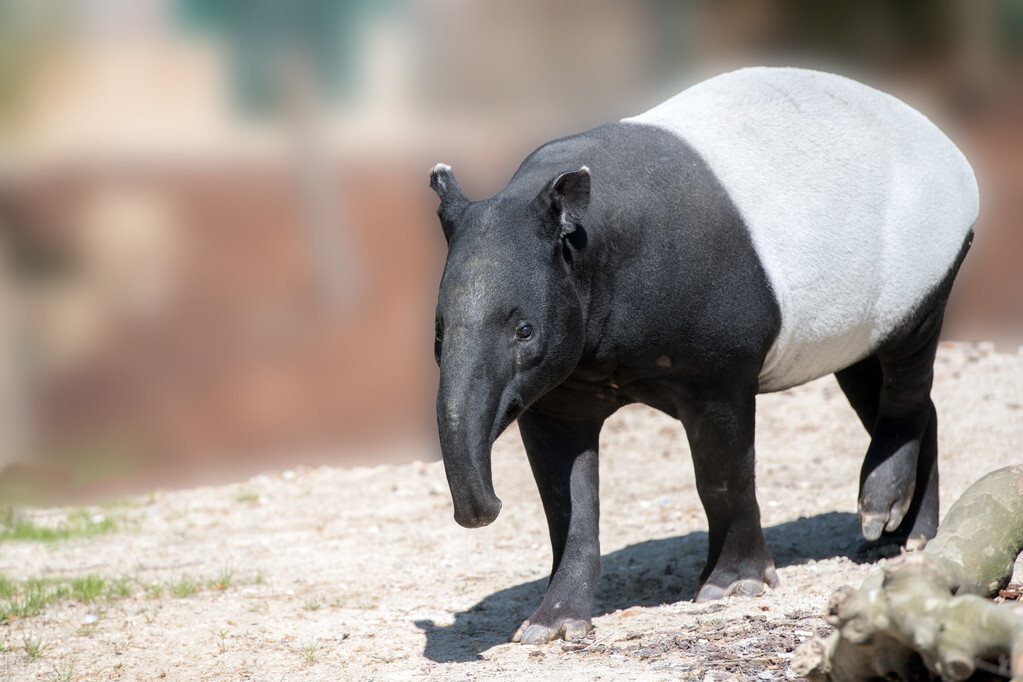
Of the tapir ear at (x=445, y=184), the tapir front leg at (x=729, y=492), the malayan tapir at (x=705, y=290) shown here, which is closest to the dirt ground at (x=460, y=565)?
the tapir front leg at (x=729, y=492)

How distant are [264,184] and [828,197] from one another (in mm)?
7650

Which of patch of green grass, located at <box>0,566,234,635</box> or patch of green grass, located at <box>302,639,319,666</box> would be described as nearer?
patch of green grass, located at <box>302,639,319,666</box>

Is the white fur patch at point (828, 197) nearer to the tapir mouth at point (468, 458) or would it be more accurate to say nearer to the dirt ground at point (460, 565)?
the dirt ground at point (460, 565)

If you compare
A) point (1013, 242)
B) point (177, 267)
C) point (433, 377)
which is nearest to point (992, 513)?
point (433, 377)

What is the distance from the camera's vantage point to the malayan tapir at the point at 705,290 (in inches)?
157

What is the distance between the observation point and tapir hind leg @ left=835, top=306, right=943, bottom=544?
5.29 metres

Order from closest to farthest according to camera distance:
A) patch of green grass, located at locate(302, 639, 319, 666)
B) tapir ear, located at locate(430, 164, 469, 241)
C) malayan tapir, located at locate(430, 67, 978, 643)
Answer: malayan tapir, located at locate(430, 67, 978, 643), tapir ear, located at locate(430, 164, 469, 241), patch of green grass, located at locate(302, 639, 319, 666)

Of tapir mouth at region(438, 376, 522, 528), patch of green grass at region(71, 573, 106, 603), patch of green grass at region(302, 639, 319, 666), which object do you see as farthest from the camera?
patch of green grass at region(71, 573, 106, 603)

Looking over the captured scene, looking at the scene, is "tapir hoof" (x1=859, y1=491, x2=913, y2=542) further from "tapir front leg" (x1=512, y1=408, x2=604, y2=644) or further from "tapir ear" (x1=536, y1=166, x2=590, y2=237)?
"tapir ear" (x1=536, y1=166, x2=590, y2=237)

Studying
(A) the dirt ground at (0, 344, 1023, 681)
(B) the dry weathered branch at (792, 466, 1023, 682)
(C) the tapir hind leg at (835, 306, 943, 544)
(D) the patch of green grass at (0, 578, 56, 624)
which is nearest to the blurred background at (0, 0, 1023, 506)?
(A) the dirt ground at (0, 344, 1023, 681)

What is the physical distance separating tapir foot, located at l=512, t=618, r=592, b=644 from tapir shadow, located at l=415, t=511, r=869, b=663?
0.16m

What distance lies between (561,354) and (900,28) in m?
10.6

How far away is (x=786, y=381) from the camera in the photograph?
505 cm

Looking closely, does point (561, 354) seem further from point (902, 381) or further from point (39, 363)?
point (39, 363)
